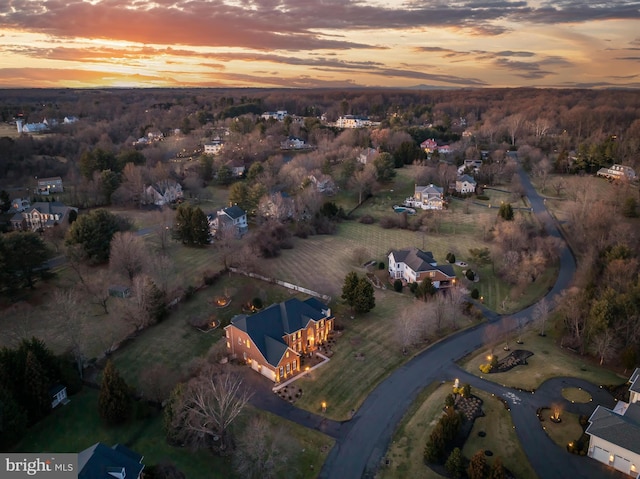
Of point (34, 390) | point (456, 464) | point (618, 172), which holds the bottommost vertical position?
point (618, 172)

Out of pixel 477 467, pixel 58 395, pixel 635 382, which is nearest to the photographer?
pixel 477 467

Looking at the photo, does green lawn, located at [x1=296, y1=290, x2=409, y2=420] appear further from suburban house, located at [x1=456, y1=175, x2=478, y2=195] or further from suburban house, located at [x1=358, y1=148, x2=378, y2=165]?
→ suburban house, located at [x1=358, y1=148, x2=378, y2=165]

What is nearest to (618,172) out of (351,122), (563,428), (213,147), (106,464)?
(563,428)

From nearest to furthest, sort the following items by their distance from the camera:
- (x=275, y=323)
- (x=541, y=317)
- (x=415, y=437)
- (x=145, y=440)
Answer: (x=145, y=440) → (x=415, y=437) → (x=275, y=323) → (x=541, y=317)

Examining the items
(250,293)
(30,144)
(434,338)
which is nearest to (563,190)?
(434,338)

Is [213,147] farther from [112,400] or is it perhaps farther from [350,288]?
[112,400]

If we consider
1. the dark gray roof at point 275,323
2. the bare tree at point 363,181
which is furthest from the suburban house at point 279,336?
the bare tree at point 363,181

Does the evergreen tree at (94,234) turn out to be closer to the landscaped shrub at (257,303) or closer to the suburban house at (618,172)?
the landscaped shrub at (257,303)

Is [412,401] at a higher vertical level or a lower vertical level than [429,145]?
higher
